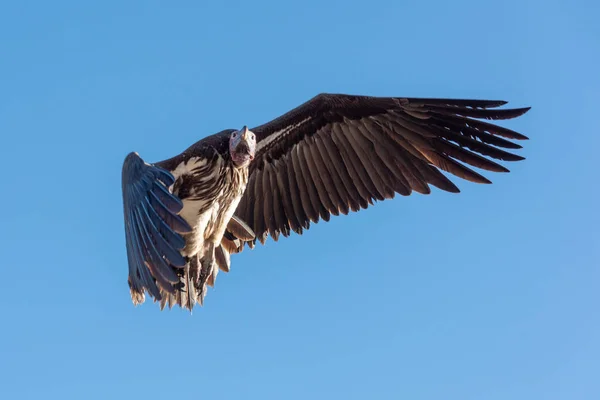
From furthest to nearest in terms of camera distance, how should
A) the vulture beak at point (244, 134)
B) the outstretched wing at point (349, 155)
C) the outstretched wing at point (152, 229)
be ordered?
the outstretched wing at point (349, 155), the vulture beak at point (244, 134), the outstretched wing at point (152, 229)

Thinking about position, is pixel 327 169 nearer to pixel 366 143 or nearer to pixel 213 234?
pixel 366 143

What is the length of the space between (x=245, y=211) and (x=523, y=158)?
3.42 m

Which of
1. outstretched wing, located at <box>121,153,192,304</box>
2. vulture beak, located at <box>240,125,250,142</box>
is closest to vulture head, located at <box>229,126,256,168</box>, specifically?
vulture beak, located at <box>240,125,250,142</box>

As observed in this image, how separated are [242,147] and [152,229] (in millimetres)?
1986

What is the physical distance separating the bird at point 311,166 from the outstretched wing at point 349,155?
1 cm

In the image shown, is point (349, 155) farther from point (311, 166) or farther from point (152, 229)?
point (152, 229)

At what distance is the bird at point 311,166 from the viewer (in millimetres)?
10703

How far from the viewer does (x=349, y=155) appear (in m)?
12.2

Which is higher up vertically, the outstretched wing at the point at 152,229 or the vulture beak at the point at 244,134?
the vulture beak at the point at 244,134

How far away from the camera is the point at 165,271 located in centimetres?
866

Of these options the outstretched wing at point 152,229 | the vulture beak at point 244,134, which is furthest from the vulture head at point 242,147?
the outstretched wing at point 152,229

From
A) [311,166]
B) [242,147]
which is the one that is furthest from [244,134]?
[311,166]

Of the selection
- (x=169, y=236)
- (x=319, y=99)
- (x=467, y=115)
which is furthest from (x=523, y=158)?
(x=169, y=236)

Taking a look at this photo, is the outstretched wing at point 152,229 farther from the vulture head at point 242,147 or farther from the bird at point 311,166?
the vulture head at point 242,147
